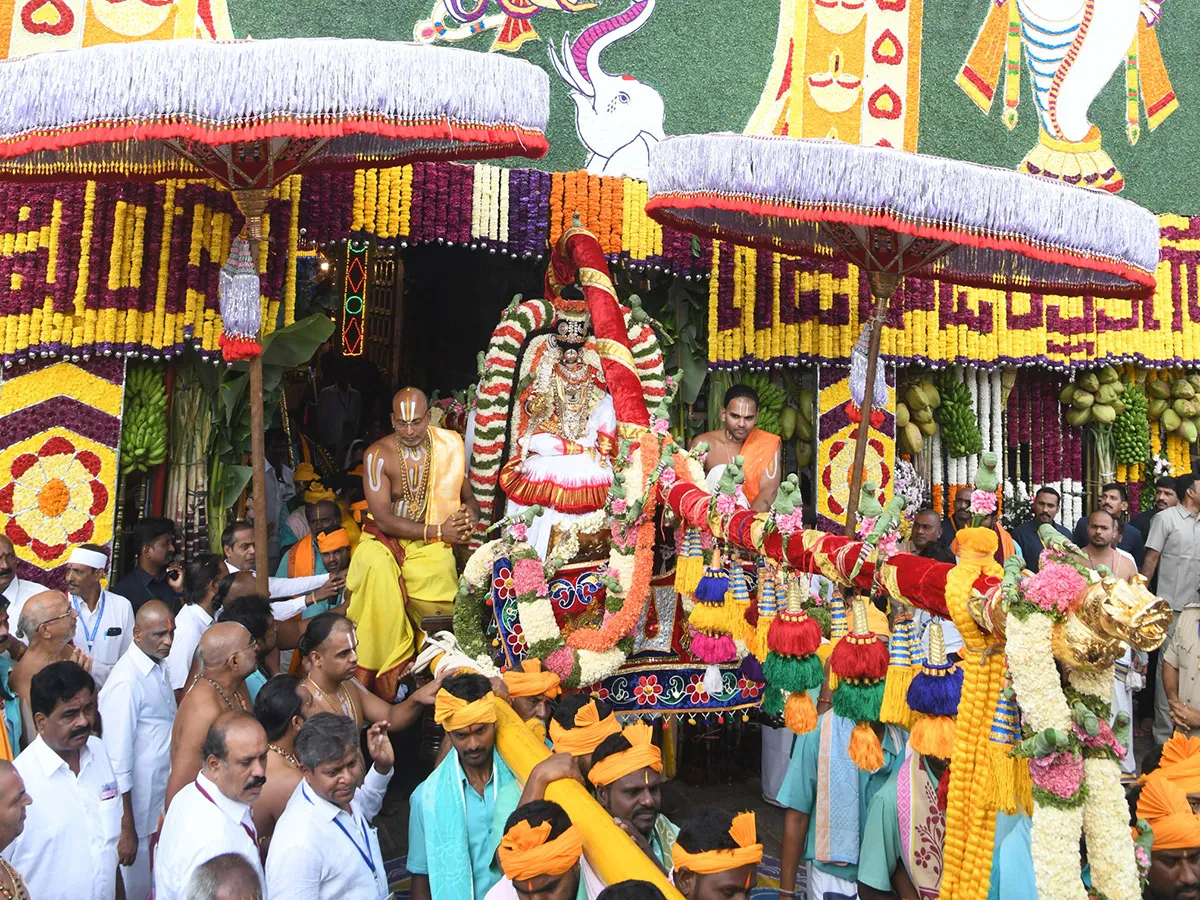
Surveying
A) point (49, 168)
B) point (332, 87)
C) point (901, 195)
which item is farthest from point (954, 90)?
point (49, 168)

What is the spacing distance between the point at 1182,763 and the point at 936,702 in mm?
963

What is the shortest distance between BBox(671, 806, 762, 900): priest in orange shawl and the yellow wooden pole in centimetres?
15

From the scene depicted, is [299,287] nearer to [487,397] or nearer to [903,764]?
[487,397]

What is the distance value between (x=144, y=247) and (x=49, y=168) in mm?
686

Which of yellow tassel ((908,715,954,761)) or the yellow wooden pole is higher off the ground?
yellow tassel ((908,715,954,761))

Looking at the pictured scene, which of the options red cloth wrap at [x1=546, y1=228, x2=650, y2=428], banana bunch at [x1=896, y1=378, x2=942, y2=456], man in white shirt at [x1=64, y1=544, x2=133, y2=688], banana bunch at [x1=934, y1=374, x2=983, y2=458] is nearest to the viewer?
man in white shirt at [x1=64, y1=544, x2=133, y2=688]

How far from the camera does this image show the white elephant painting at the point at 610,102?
7.79 metres

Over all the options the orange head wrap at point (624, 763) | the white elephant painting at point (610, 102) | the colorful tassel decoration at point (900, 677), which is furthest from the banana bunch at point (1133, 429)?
the orange head wrap at point (624, 763)

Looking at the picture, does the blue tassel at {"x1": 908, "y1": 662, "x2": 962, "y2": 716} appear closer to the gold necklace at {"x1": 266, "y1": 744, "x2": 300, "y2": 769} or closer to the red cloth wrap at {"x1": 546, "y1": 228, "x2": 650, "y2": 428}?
the gold necklace at {"x1": 266, "y1": 744, "x2": 300, "y2": 769}

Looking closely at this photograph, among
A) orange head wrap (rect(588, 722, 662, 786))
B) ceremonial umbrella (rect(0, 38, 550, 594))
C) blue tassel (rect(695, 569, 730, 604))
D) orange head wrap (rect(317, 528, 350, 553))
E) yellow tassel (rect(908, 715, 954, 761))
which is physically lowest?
orange head wrap (rect(588, 722, 662, 786))

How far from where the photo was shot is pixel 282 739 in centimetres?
390

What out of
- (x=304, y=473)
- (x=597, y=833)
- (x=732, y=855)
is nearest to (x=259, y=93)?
(x=597, y=833)

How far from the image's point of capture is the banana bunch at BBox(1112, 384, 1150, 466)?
8758 mm

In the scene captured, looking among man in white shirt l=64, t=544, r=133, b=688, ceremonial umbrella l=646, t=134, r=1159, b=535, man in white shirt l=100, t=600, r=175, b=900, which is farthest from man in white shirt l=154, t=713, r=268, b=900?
ceremonial umbrella l=646, t=134, r=1159, b=535
